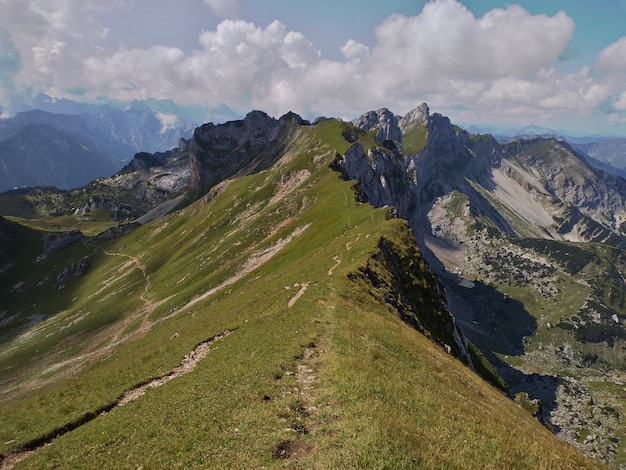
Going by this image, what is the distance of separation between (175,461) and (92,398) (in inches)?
773

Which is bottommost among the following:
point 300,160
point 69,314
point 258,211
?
point 69,314

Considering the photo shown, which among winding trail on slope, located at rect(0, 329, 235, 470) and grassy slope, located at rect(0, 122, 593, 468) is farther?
winding trail on slope, located at rect(0, 329, 235, 470)

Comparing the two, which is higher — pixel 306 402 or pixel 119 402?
pixel 306 402

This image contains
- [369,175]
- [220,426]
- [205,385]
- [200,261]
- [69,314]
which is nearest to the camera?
[220,426]

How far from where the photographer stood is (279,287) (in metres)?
55.9

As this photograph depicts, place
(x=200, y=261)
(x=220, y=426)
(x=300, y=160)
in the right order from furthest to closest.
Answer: (x=300, y=160), (x=200, y=261), (x=220, y=426)

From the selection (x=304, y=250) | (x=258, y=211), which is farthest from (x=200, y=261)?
(x=304, y=250)

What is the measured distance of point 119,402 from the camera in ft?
102

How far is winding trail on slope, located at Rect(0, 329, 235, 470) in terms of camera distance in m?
26.0

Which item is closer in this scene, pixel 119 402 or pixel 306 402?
pixel 306 402

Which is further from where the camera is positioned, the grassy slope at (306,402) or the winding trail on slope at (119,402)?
the winding trail on slope at (119,402)

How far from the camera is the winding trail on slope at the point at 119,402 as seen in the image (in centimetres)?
2605

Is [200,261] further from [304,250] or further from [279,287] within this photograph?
[279,287]

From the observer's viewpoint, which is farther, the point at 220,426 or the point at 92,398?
the point at 92,398
